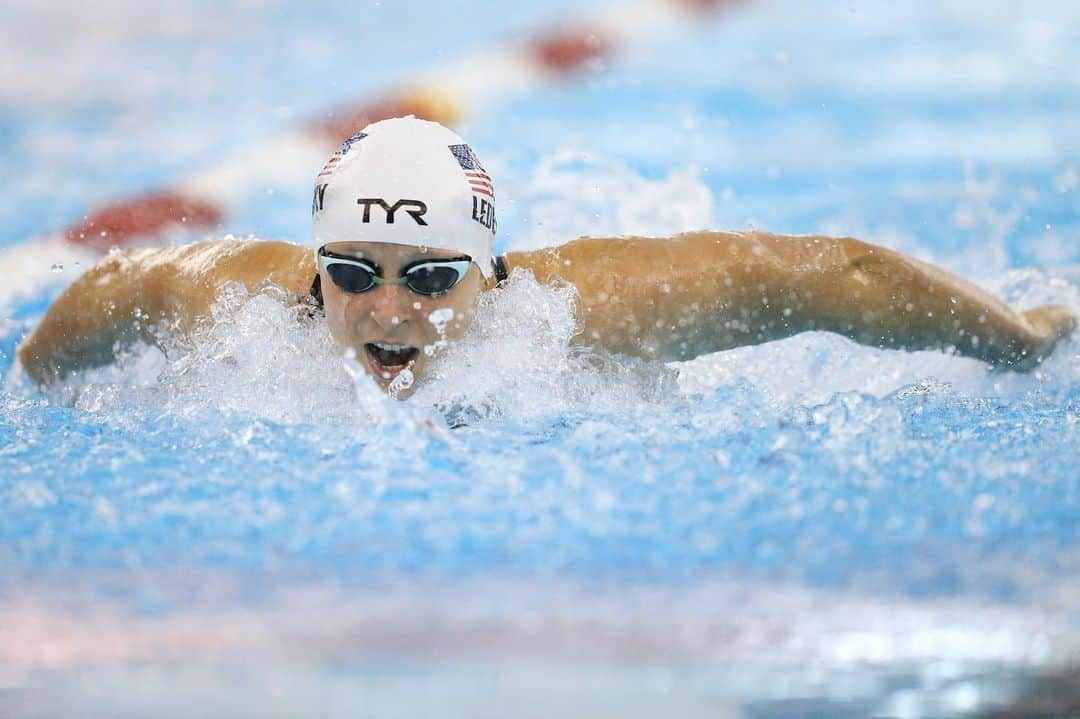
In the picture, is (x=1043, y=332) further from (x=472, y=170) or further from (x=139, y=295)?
(x=139, y=295)

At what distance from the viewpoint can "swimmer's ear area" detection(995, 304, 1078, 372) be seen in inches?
88.8

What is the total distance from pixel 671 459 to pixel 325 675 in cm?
68

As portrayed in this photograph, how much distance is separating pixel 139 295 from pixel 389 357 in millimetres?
666

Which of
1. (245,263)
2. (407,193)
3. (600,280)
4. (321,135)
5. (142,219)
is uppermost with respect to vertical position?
(321,135)

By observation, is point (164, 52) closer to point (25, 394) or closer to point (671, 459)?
point (25, 394)

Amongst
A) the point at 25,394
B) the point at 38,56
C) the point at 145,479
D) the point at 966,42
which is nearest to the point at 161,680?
the point at 145,479

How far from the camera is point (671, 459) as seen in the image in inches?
61.8

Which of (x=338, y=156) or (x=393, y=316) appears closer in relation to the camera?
(x=393, y=316)

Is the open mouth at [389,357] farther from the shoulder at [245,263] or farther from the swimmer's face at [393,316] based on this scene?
the shoulder at [245,263]

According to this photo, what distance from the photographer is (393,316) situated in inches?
78.6

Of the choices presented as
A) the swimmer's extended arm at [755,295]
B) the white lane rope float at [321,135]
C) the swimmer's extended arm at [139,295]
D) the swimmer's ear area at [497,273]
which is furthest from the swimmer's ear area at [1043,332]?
the white lane rope float at [321,135]

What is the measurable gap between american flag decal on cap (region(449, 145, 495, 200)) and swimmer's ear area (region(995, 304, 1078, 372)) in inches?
40.1

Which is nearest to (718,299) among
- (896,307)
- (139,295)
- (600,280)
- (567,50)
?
(600,280)

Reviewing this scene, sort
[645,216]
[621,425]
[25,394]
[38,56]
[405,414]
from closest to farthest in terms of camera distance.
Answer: [405,414], [621,425], [25,394], [645,216], [38,56]
